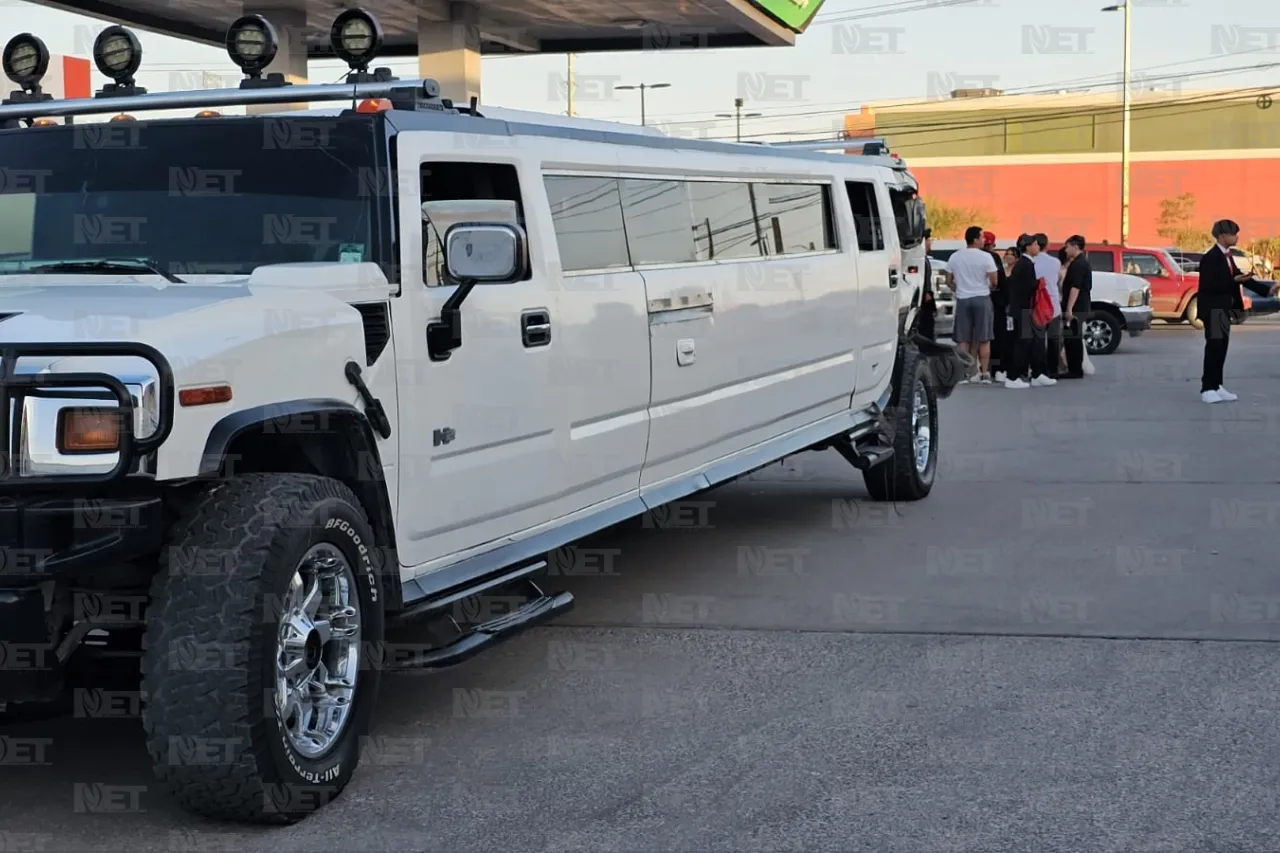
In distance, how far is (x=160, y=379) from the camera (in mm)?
4012

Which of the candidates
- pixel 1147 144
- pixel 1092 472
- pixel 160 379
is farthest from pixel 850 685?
pixel 1147 144

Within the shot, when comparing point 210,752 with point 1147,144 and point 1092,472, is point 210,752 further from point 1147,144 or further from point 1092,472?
point 1147,144

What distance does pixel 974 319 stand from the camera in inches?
731

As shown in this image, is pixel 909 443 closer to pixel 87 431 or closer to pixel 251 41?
pixel 251 41

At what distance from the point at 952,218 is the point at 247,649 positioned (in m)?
69.6

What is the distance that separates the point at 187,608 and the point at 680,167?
368 centimetres

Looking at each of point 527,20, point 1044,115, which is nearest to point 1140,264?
point 527,20

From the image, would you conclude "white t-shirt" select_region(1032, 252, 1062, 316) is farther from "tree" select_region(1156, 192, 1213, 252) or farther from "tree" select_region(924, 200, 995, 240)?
"tree" select_region(1156, 192, 1213, 252)

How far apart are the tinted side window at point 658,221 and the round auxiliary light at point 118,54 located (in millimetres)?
1960

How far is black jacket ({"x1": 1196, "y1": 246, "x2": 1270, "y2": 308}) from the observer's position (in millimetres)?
15828

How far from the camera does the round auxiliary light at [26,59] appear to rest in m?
6.16

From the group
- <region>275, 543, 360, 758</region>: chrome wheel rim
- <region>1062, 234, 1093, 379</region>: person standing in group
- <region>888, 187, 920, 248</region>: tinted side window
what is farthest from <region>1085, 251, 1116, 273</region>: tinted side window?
<region>275, 543, 360, 758</region>: chrome wheel rim

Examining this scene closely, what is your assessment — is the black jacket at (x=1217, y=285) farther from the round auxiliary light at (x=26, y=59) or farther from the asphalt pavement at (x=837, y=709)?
the round auxiliary light at (x=26, y=59)

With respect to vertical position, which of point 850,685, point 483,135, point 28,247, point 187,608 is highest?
point 483,135
